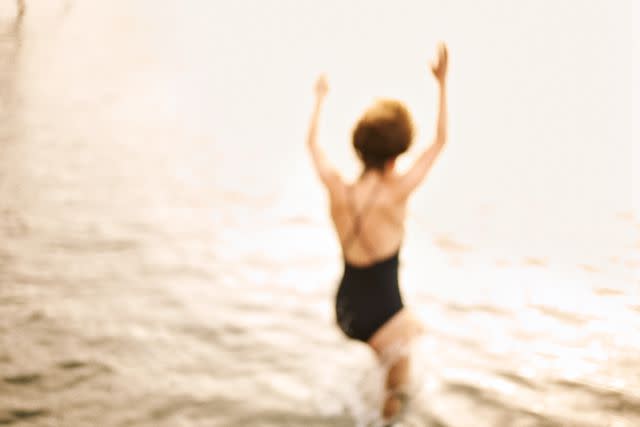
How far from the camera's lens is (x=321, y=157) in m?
Result: 2.63

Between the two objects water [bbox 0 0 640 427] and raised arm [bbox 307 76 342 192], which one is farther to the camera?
water [bbox 0 0 640 427]

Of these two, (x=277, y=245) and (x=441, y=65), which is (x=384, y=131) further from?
(x=277, y=245)

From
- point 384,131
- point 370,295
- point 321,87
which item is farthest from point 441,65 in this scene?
point 370,295

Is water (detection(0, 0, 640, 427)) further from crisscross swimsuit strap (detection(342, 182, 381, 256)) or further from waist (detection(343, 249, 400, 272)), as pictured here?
crisscross swimsuit strap (detection(342, 182, 381, 256))

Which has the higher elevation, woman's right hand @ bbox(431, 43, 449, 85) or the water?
woman's right hand @ bbox(431, 43, 449, 85)

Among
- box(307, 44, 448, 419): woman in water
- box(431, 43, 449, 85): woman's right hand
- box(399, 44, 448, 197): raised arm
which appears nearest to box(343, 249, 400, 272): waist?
box(307, 44, 448, 419): woman in water

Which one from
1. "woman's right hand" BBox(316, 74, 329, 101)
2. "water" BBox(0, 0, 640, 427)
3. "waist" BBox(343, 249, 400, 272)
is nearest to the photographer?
"waist" BBox(343, 249, 400, 272)

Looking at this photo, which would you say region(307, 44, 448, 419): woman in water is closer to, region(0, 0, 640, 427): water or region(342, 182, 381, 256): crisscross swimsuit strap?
region(342, 182, 381, 256): crisscross swimsuit strap

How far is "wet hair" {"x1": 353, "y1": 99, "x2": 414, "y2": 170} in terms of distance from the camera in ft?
8.03

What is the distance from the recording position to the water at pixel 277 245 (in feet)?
10.6

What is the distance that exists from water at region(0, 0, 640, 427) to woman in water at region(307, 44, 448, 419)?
0.65m

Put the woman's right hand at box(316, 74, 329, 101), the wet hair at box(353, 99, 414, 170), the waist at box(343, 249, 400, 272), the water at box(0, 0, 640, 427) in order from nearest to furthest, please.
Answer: the wet hair at box(353, 99, 414, 170), the waist at box(343, 249, 400, 272), the woman's right hand at box(316, 74, 329, 101), the water at box(0, 0, 640, 427)

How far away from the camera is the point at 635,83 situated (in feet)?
25.2

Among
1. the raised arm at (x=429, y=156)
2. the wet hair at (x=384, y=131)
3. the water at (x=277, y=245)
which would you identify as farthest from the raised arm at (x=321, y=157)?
the water at (x=277, y=245)
